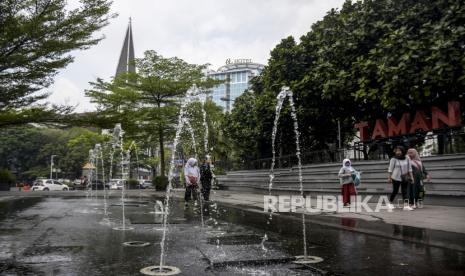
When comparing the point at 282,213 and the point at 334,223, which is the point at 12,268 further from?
the point at 282,213

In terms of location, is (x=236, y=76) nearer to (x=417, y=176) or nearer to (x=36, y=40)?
(x=36, y=40)

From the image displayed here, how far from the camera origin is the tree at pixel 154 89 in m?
30.5

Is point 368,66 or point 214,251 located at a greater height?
point 368,66

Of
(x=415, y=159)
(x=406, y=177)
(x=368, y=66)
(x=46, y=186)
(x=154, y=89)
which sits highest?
(x=154, y=89)

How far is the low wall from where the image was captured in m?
13.9

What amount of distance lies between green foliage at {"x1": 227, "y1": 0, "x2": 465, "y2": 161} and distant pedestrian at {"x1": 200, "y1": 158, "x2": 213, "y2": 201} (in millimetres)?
5774

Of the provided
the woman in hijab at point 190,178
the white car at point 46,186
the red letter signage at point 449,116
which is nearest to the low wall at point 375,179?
the red letter signage at point 449,116

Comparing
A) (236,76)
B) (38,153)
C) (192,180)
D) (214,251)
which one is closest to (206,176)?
(192,180)

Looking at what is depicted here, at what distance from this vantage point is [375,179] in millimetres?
17641

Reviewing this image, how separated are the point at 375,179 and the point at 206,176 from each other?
6.72 metres

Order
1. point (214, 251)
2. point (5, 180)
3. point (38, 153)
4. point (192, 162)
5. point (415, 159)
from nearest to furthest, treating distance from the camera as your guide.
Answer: point (214, 251) < point (415, 159) < point (192, 162) < point (5, 180) < point (38, 153)

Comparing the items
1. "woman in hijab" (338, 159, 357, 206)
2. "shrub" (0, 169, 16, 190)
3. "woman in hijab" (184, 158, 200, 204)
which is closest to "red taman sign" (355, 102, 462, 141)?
"woman in hijab" (338, 159, 357, 206)

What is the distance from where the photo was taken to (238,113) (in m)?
33.2

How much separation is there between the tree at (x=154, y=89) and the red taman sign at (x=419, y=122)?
14.1m
